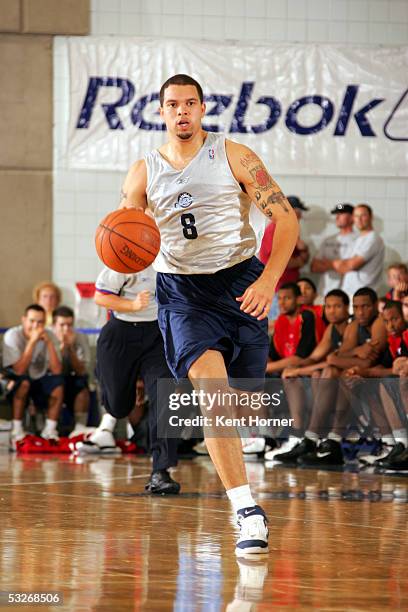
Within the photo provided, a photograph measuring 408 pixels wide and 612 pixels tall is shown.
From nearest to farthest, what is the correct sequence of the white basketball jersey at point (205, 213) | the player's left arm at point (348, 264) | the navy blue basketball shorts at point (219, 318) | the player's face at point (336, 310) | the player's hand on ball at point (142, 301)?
the navy blue basketball shorts at point (219, 318) < the white basketball jersey at point (205, 213) < the player's hand on ball at point (142, 301) < the player's face at point (336, 310) < the player's left arm at point (348, 264)

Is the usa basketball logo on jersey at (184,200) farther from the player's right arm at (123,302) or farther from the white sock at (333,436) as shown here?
the white sock at (333,436)

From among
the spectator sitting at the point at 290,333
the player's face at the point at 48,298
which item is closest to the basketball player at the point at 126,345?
the spectator sitting at the point at 290,333

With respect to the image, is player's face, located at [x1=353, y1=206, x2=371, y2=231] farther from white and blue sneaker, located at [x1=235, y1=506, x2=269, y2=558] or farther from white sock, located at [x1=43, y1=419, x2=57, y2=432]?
white and blue sneaker, located at [x1=235, y1=506, x2=269, y2=558]

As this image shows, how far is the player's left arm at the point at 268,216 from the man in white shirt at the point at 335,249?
281 inches

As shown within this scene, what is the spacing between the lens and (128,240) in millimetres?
4938

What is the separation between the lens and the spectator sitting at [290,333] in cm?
1005

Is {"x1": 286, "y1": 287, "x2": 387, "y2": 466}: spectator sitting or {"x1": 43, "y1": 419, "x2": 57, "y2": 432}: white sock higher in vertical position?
{"x1": 286, "y1": 287, "x2": 387, "y2": 466}: spectator sitting

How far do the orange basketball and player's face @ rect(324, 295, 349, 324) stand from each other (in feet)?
16.5

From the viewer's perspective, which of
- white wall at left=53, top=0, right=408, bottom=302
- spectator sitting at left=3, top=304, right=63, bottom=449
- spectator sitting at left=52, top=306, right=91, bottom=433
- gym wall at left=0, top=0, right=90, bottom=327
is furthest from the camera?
white wall at left=53, top=0, right=408, bottom=302

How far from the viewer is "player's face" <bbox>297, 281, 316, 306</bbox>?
1107 centimetres

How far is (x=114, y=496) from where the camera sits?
21.1ft

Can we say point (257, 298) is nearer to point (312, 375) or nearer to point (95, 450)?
point (312, 375)

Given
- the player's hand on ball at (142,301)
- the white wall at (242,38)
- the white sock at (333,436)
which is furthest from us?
the white wall at (242,38)

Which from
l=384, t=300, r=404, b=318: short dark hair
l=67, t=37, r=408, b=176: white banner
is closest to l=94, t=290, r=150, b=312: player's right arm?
l=384, t=300, r=404, b=318: short dark hair
